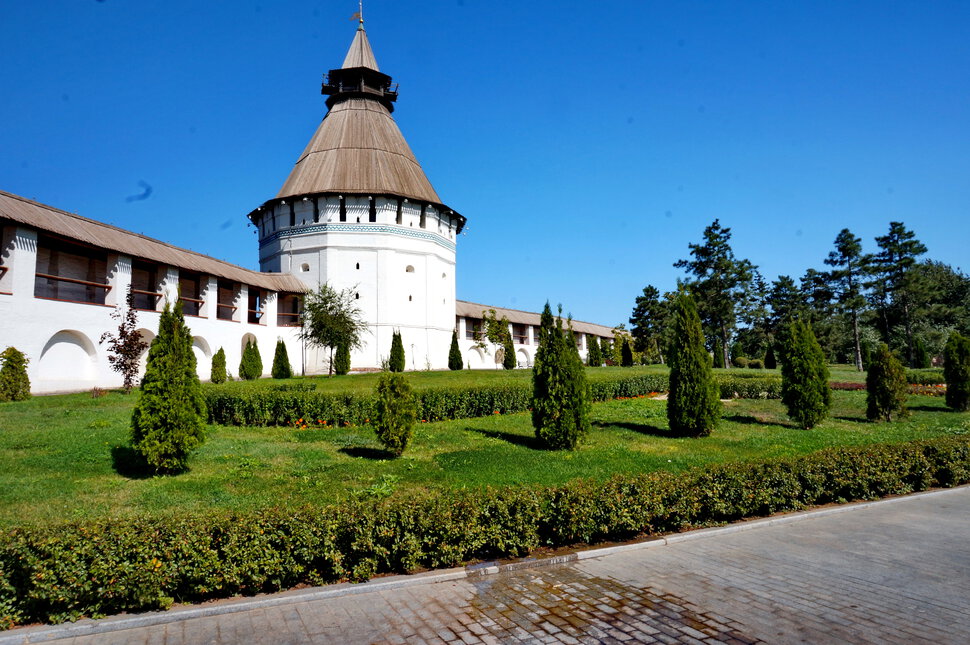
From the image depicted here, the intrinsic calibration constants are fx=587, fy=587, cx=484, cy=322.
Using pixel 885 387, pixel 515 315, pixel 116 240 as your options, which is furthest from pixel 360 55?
pixel 885 387

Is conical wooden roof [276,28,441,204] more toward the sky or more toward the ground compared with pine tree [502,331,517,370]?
more toward the sky

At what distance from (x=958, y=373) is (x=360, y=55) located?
35437mm

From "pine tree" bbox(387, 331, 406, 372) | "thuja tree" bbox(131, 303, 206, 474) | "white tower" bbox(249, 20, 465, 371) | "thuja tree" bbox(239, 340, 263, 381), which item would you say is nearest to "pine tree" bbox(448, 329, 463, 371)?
"white tower" bbox(249, 20, 465, 371)

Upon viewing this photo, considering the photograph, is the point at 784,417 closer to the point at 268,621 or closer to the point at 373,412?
the point at 373,412

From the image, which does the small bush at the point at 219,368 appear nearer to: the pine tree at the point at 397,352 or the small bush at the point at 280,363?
the small bush at the point at 280,363

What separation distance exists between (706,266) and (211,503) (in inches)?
1803

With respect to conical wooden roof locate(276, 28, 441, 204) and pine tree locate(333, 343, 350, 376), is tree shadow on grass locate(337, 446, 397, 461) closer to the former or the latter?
pine tree locate(333, 343, 350, 376)

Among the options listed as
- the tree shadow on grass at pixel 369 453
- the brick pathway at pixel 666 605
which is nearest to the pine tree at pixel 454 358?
the tree shadow on grass at pixel 369 453

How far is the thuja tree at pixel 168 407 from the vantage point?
823 cm

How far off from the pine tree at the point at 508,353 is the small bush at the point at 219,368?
1794 cm

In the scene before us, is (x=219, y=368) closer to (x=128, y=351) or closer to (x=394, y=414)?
(x=128, y=351)

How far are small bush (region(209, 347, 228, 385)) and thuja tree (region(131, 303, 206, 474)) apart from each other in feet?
52.9

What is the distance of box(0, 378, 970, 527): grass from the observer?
732 centimetres

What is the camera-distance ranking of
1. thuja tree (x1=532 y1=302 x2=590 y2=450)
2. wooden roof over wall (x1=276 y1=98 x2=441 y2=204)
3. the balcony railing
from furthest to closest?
wooden roof over wall (x1=276 y1=98 x2=441 y2=204) → the balcony railing → thuja tree (x1=532 y1=302 x2=590 y2=450)
